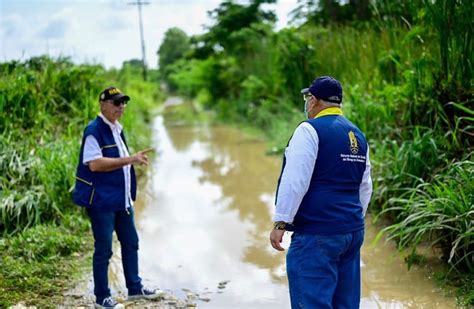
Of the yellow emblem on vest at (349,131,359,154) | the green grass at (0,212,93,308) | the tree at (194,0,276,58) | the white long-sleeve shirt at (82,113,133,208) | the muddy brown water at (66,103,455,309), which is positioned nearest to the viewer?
the yellow emblem on vest at (349,131,359,154)

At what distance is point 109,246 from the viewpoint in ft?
15.6

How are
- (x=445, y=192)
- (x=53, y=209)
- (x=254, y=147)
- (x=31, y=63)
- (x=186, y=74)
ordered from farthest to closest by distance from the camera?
(x=186, y=74)
(x=254, y=147)
(x=31, y=63)
(x=53, y=209)
(x=445, y=192)

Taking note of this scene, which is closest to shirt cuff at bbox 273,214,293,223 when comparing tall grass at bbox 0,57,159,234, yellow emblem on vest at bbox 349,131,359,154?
yellow emblem on vest at bbox 349,131,359,154

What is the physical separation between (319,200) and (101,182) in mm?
2024

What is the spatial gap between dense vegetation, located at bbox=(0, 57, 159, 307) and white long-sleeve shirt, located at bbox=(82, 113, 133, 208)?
3.57 feet

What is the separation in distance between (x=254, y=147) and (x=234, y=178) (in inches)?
171

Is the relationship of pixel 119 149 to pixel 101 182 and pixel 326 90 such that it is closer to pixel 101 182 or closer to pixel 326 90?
pixel 101 182

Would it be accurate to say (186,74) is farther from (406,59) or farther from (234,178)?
(406,59)

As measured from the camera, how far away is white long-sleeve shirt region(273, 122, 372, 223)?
3.26 metres

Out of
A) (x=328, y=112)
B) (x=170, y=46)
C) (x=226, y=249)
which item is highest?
(x=170, y=46)

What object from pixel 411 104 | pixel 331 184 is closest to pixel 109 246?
pixel 331 184

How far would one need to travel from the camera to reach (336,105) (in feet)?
11.4

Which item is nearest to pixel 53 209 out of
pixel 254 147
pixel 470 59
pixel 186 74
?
pixel 470 59

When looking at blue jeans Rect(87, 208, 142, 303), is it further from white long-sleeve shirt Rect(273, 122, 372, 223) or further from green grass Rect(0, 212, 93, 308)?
white long-sleeve shirt Rect(273, 122, 372, 223)
